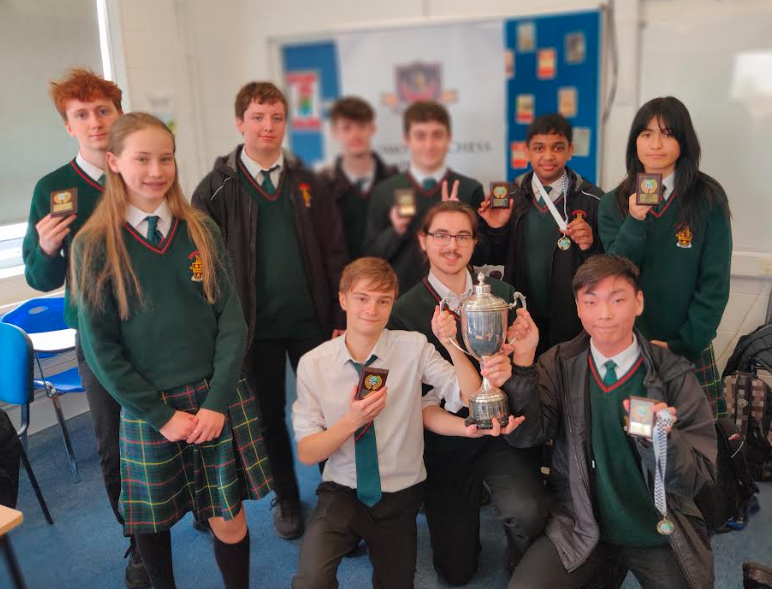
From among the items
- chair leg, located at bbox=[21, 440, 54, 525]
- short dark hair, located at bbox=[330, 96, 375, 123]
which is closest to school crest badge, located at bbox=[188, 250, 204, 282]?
chair leg, located at bbox=[21, 440, 54, 525]

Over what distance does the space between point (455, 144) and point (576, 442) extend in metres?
2.64

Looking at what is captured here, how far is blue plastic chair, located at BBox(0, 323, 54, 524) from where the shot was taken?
2840mm

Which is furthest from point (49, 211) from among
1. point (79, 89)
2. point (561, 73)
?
point (561, 73)

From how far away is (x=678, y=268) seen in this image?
2.40 meters

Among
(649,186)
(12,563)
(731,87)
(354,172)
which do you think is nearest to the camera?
(12,563)

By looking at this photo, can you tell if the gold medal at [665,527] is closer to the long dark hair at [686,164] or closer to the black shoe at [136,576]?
the long dark hair at [686,164]

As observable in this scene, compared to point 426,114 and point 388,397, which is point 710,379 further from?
point 426,114

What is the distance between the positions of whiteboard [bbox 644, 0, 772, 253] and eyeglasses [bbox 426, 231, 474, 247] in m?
1.85

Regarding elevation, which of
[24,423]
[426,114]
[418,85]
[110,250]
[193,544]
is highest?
[418,85]

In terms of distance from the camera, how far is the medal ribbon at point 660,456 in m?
1.80

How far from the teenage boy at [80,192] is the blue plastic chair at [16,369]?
59 centimetres

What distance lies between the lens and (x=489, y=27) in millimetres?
4074

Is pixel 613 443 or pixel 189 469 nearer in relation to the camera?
pixel 613 443

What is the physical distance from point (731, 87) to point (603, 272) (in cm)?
211
